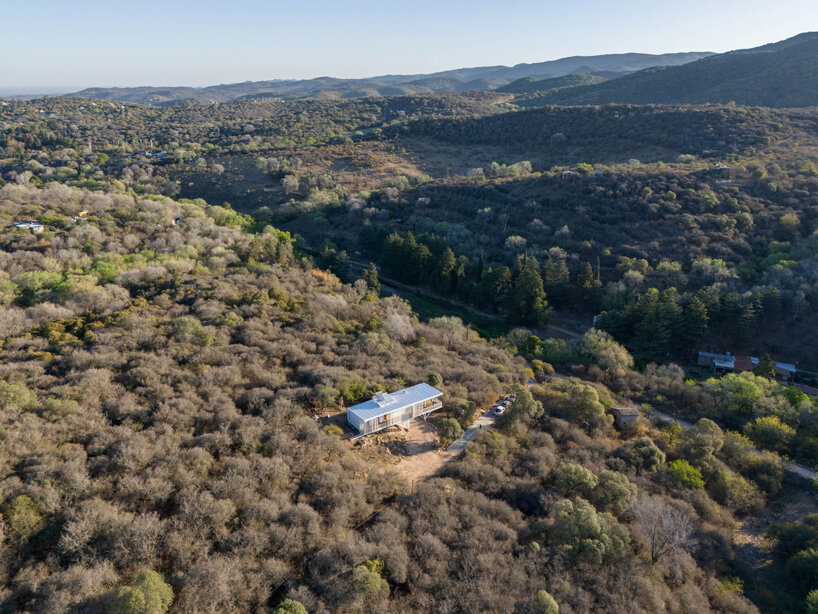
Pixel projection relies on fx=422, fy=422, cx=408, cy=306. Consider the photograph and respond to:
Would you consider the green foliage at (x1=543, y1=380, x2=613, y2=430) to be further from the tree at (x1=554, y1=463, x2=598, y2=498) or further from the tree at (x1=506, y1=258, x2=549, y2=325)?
the tree at (x1=506, y1=258, x2=549, y2=325)

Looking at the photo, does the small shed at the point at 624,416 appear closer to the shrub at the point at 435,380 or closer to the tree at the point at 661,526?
the tree at the point at 661,526

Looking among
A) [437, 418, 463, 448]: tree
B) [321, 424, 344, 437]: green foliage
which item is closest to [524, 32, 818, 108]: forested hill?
[437, 418, 463, 448]: tree

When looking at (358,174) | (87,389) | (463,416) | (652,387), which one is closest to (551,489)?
(463,416)

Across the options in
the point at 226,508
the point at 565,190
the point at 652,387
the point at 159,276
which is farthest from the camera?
the point at 565,190

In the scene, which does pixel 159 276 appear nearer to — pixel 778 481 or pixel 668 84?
pixel 778 481

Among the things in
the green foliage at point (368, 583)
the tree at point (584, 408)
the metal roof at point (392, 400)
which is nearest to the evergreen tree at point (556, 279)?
the tree at point (584, 408)

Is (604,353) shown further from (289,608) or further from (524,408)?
(289,608)
